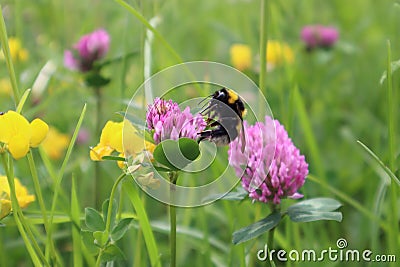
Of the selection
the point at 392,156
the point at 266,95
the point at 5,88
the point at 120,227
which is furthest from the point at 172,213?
the point at 5,88

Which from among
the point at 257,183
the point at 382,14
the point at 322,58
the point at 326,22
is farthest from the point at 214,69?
the point at 382,14

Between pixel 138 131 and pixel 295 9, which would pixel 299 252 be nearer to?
pixel 138 131

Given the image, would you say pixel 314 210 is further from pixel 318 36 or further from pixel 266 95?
pixel 318 36

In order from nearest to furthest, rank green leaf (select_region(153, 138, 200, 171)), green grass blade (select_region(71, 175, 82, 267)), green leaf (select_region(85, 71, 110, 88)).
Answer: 1. green leaf (select_region(153, 138, 200, 171))
2. green grass blade (select_region(71, 175, 82, 267))
3. green leaf (select_region(85, 71, 110, 88))

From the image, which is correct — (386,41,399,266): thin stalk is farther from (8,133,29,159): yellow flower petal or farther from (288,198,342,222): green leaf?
(8,133,29,159): yellow flower petal

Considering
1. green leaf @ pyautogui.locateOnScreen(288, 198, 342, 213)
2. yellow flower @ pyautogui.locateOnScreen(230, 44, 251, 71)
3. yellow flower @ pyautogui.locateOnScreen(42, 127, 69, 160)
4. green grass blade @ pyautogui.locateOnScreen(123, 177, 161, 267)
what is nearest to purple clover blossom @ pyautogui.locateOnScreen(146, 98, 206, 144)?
green grass blade @ pyautogui.locateOnScreen(123, 177, 161, 267)

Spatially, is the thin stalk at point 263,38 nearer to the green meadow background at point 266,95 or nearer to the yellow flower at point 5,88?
the green meadow background at point 266,95

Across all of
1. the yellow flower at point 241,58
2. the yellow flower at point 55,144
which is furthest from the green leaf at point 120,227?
the yellow flower at point 241,58
